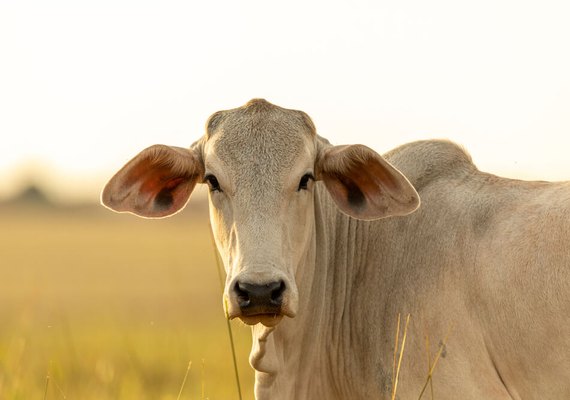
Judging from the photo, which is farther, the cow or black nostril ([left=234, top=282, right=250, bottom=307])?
the cow

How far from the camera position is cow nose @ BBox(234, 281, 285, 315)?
6539 mm

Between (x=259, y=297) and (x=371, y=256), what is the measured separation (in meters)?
1.47

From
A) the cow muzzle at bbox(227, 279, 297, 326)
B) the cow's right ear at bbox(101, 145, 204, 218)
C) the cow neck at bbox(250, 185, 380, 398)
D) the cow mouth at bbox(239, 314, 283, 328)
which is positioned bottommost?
the cow neck at bbox(250, 185, 380, 398)

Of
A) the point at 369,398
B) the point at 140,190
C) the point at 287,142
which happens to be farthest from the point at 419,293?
the point at 140,190

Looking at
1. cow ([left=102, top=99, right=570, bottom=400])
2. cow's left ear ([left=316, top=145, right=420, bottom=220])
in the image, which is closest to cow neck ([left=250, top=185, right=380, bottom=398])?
cow ([left=102, top=99, right=570, bottom=400])

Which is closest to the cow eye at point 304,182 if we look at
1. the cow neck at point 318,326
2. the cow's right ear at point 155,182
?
the cow neck at point 318,326

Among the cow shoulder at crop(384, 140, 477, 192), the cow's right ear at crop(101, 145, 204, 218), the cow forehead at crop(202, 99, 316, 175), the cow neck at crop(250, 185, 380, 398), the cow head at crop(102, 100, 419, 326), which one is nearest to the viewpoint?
the cow head at crop(102, 100, 419, 326)

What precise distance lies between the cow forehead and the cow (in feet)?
0.03

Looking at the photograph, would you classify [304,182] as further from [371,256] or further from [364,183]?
[371,256]

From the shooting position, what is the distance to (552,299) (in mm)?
6836

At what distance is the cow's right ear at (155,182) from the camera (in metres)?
7.66

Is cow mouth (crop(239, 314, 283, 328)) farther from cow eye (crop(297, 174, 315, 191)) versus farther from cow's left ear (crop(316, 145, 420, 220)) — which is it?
cow's left ear (crop(316, 145, 420, 220))

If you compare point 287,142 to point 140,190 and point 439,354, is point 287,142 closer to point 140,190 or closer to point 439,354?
point 140,190

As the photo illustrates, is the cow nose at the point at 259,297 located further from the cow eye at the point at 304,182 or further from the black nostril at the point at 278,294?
the cow eye at the point at 304,182
